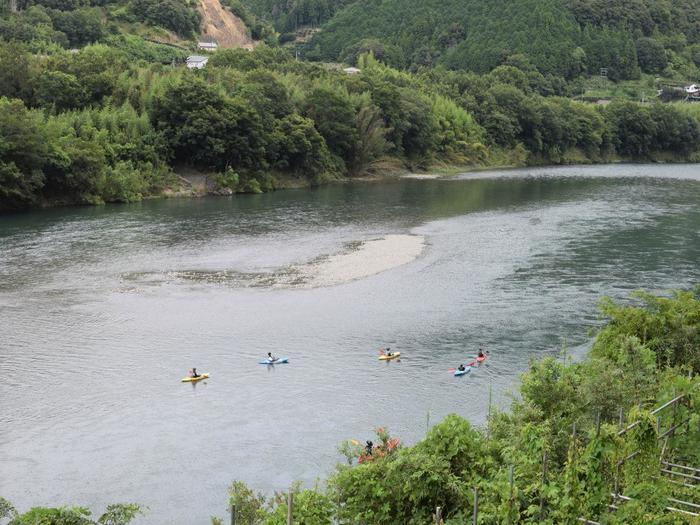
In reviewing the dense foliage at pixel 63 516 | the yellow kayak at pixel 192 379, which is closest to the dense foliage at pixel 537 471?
the dense foliage at pixel 63 516

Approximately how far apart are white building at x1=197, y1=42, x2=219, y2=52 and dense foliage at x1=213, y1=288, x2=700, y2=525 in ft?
427

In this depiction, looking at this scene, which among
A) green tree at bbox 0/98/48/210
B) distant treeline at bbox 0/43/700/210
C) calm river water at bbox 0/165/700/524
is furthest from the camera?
distant treeline at bbox 0/43/700/210

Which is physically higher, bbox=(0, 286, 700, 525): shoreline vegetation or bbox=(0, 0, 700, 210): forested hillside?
bbox=(0, 0, 700, 210): forested hillside

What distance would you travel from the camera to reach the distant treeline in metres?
75.6

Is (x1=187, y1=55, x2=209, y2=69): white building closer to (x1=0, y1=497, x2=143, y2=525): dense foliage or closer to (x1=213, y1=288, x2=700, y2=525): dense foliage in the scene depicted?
(x1=213, y1=288, x2=700, y2=525): dense foliage

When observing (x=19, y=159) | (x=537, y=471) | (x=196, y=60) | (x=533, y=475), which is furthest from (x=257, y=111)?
(x=533, y=475)

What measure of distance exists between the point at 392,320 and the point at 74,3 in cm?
10883

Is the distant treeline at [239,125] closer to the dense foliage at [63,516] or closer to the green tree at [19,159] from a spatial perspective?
the green tree at [19,159]

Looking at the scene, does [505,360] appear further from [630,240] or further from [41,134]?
[41,134]

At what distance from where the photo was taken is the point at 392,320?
42.7 m

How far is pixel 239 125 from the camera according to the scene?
3538 inches

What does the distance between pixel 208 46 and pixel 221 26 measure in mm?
11627

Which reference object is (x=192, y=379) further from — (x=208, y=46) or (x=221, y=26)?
(x=221, y=26)

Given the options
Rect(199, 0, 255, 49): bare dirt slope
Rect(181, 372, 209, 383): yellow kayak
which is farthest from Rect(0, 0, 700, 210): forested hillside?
Rect(181, 372, 209, 383): yellow kayak
